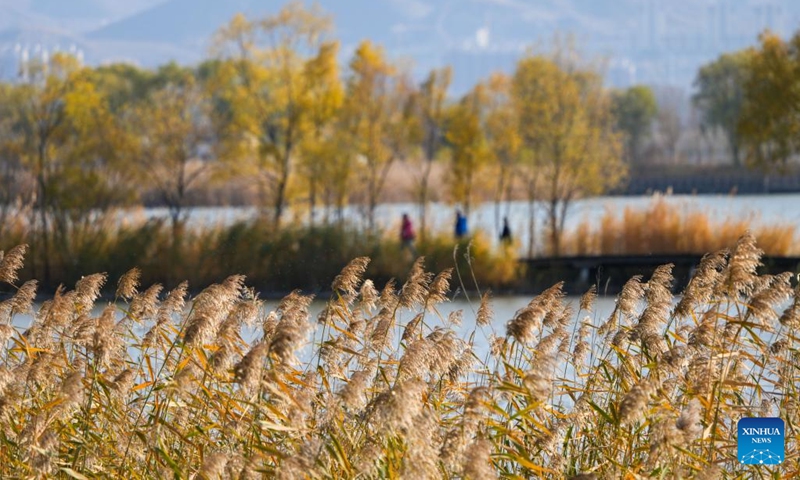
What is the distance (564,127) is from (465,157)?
15.4 feet

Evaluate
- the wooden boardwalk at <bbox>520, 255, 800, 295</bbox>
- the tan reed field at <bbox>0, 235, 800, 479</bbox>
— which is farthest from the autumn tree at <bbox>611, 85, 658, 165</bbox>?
the tan reed field at <bbox>0, 235, 800, 479</bbox>

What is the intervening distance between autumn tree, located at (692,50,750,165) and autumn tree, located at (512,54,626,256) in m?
49.1

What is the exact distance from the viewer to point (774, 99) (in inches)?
1516

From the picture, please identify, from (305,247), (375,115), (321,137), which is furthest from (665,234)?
(375,115)

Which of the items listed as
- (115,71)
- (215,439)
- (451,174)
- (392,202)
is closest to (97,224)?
(451,174)

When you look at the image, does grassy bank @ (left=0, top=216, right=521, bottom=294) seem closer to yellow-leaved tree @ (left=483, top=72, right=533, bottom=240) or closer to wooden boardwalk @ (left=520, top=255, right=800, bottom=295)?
wooden boardwalk @ (left=520, top=255, right=800, bottom=295)

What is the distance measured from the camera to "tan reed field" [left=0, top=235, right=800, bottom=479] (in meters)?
4.63

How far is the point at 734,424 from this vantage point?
20.1 ft

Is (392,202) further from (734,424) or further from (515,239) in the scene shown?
(734,424)

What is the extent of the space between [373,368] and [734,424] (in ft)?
5.67

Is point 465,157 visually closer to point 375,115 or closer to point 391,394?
point 375,115

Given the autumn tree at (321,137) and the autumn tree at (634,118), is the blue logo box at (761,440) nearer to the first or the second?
the autumn tree at (321,137)

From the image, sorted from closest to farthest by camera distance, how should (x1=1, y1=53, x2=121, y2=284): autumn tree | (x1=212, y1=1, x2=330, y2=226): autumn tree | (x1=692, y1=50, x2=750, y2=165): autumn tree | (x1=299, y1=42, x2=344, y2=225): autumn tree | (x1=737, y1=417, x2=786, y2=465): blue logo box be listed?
(x1=737, y1=417, x2=786, y2=465): blue logo box < (x1=1, y1=53, x2=121, y2=284): autumn tree < (x1=299, y1=42, x2=344, y2=225): autumn tree < (x1=212, y1=1, x2=330, y2=226): autumn tree < (x1=692, y1=50, x2=750, y2=165): autumn tree

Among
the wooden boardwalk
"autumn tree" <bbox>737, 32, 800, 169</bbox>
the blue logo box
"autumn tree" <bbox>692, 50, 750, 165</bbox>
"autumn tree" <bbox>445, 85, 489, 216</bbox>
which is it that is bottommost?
the wooden boardwalk
